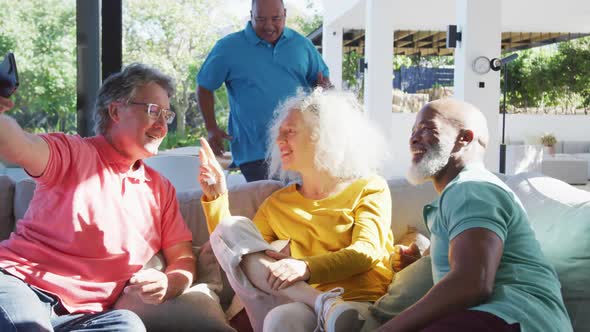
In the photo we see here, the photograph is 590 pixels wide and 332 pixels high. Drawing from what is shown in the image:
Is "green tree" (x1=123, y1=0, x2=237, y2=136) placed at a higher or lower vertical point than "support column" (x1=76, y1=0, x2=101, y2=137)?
higher

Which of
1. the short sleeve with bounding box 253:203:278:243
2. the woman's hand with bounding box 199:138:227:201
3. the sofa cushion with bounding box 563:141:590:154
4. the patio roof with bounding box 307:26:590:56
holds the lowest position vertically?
the sofa cushion with bounding box 563:141:590:154

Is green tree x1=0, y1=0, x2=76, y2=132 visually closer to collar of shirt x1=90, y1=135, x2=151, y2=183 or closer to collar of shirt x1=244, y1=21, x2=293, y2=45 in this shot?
→ collar of shirt x1=244, y1=21, x2=293, y2=45

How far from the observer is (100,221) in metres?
2.03

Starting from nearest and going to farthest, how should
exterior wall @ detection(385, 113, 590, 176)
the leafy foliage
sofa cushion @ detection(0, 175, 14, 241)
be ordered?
sofa cushion @ detection(0, 175, 14, 241) < exterior wall @ detection(385, 113, 590, 176) < the leafy foliage

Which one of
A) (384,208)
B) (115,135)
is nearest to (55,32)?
(115,135)

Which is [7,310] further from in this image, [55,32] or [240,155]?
[55,32]

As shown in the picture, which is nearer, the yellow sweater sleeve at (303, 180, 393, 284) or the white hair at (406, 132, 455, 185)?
the white hair at (406, 132, 455, 185)

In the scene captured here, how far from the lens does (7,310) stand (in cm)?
163

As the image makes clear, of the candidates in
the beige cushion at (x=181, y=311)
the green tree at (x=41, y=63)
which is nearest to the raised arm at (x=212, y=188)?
the beige cushion at (x=181, y=311)

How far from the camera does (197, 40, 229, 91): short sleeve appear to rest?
326 centimetres

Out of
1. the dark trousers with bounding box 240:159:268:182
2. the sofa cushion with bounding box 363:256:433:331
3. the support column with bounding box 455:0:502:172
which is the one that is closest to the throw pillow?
the sofa cushion with bounding box 363:256:433:331

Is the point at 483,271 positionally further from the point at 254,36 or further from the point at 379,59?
the point at 379,59

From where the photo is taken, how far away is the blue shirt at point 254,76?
3.21 m

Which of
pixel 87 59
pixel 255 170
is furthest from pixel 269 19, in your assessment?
pixel 87 59
